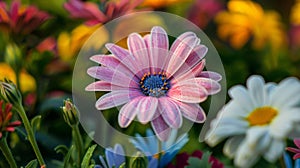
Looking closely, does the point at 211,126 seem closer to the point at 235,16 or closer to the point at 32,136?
the point at 32,136

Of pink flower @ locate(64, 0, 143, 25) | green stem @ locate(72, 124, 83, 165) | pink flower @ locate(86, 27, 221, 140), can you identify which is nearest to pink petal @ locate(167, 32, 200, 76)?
pink flower @ locate(86, 27, 221, 140)

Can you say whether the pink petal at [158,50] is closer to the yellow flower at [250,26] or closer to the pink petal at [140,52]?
the pink petal at [140,52]

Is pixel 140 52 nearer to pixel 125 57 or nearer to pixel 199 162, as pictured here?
pixel 125 57

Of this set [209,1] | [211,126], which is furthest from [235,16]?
[211,126]

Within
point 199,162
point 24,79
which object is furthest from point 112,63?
point 24,79

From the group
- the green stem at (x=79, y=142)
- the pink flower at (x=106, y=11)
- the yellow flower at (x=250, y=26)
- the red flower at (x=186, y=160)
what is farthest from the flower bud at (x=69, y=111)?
the yellow flower at (x=250, y=26)
